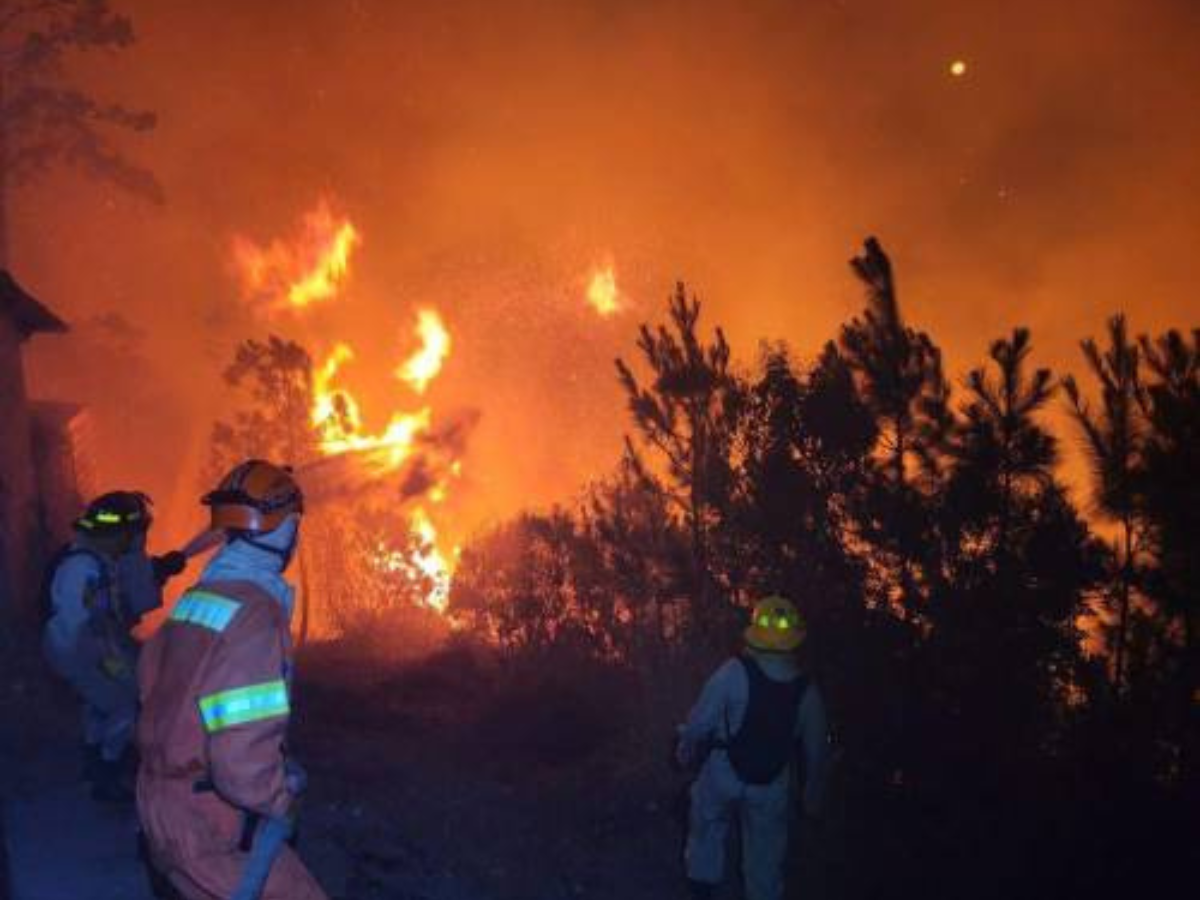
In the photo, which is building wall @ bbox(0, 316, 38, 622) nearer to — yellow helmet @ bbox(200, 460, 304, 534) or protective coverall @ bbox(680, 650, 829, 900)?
protective coverall @ bbox(680, 650, 829, 900)

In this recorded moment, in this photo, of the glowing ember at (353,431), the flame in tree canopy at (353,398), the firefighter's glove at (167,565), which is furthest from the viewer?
the glowing ember at (353,431)

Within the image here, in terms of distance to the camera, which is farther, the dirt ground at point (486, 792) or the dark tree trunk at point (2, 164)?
the dark tree trunk at point (2, 164)

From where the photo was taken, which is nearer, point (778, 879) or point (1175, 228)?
point (778, 879)

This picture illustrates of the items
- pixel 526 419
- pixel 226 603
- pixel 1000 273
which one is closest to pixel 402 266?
pixel 526 419

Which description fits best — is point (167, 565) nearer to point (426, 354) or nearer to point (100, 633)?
point (100, 633)

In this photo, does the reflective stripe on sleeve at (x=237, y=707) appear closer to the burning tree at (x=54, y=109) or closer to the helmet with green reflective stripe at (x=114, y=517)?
the helmet with green reflective stripe at (x=114, y=517)

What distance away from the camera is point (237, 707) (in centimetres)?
280

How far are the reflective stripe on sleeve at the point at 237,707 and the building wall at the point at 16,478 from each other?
11.7 metres

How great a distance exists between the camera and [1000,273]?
26984 mm

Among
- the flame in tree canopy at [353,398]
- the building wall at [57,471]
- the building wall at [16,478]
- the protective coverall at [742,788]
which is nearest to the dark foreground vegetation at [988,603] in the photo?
the protective coverall at [742,788]

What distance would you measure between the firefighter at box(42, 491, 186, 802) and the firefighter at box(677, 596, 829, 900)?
11.6 feet

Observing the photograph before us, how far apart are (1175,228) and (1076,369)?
14.8 ft

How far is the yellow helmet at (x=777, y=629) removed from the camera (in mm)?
5254

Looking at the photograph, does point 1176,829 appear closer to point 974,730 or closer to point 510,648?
point 974,730
